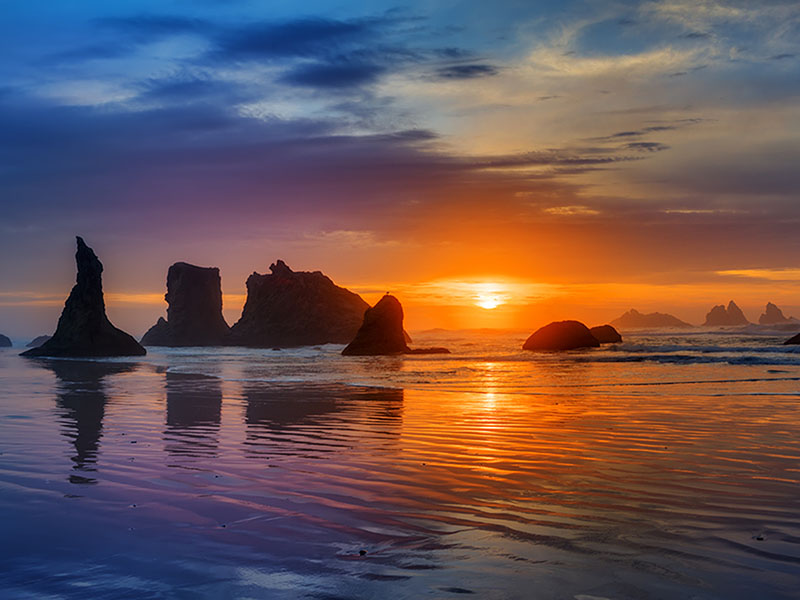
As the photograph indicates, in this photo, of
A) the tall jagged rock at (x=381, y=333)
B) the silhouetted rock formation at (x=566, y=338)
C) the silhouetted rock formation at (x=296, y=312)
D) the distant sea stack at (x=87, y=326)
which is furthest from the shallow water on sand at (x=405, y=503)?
the silhouetted rock formation at (x=296, y=312)

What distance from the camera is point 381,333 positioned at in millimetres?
67625

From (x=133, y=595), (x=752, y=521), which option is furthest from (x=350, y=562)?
(x=752, y=521)

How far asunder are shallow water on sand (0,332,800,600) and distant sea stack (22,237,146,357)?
73370 millimetres

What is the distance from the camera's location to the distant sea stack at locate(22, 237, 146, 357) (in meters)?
82.9

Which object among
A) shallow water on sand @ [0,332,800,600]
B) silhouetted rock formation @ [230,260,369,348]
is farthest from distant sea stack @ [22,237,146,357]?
shallow water on sand @ [0,332,800,600]

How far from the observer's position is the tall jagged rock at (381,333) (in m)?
66.6

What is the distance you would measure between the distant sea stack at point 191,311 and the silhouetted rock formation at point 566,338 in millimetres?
108274

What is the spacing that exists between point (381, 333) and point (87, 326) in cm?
4338

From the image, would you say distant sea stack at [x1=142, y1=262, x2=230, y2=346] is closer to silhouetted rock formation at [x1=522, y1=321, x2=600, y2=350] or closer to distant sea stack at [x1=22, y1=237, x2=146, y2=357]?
distant sea stack at [x1=22, y1=237, x2=146, y2=357]

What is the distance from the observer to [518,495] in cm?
782

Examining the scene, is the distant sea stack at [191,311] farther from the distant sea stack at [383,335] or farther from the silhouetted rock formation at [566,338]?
the silhouetted rock formation at [566,338]

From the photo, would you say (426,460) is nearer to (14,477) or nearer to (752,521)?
(752,521)

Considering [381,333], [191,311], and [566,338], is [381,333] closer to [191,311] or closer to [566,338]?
[566,338]

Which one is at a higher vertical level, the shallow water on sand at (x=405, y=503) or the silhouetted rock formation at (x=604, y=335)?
the silhouetted rock formation at (x=604, y=335)
